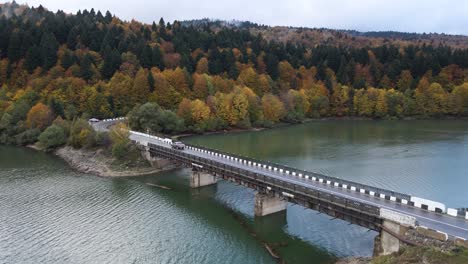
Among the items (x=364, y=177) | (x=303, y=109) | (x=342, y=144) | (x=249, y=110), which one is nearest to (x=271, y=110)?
(x=249, y=110)

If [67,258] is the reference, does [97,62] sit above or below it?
above

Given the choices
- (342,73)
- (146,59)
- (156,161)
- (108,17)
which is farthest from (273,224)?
(108,17)

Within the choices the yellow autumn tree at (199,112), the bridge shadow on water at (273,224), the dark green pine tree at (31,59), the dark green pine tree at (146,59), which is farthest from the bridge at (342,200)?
the dark green pine tree at (31,59)

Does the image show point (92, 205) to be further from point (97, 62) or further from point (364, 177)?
point (97, 62)

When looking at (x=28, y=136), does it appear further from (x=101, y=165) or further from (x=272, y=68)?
(x=272, y=68)

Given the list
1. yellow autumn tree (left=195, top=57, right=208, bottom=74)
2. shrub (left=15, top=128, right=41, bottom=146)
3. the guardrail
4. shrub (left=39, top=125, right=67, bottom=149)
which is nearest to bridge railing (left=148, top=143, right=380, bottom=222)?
the guardrail

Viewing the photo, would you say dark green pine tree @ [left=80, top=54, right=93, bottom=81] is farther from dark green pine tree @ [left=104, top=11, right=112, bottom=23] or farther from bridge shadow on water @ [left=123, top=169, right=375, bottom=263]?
bridge shadow on water @ [left=123, top=169, right=375, bottom=263]
